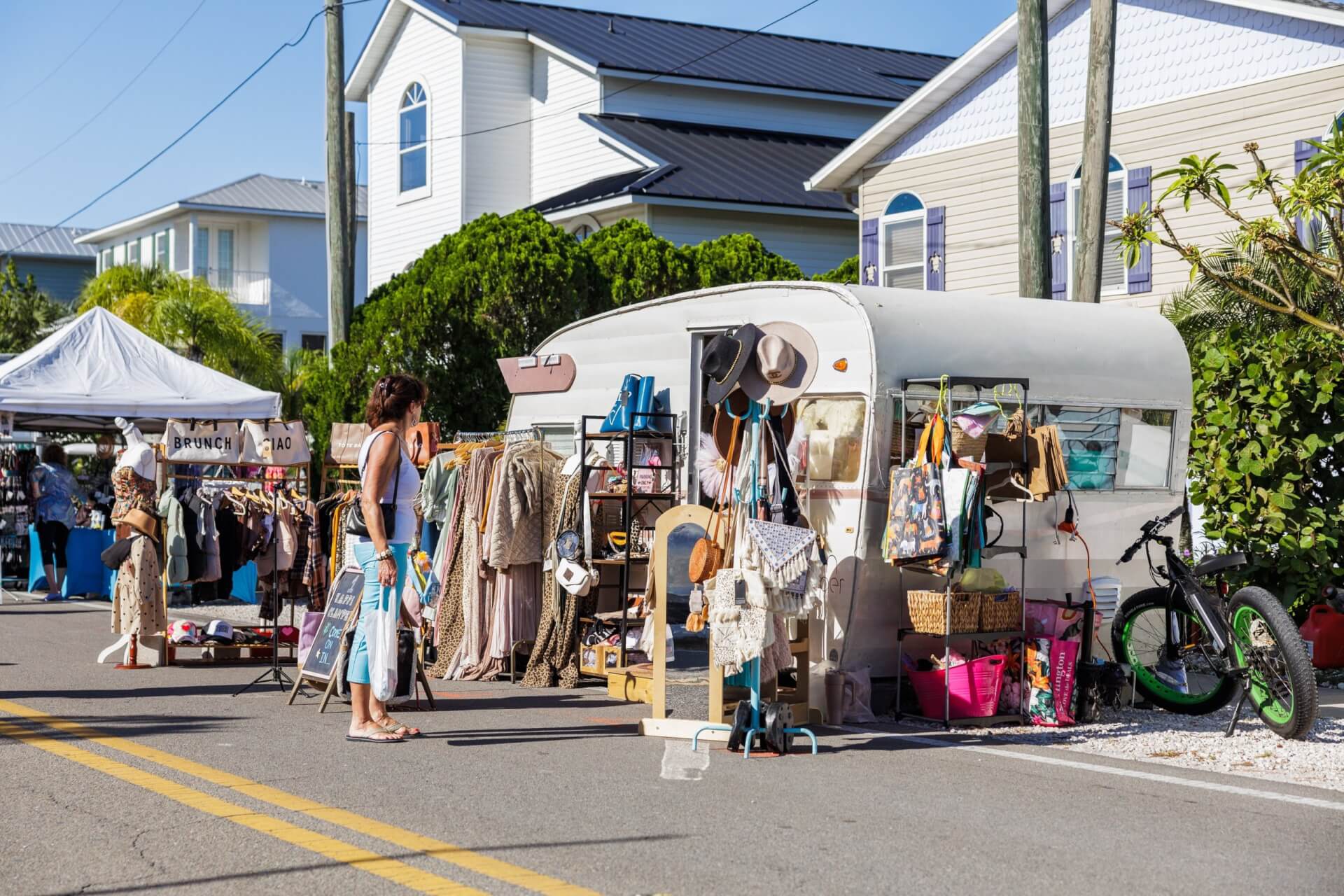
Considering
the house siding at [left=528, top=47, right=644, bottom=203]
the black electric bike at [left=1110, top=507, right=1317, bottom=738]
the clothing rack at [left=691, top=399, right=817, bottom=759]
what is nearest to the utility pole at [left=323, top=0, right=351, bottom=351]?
the house siding at [left=528, top=47, right=644, bottom=203]

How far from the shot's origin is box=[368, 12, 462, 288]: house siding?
98.2 ft

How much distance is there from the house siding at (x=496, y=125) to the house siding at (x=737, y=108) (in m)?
2.35

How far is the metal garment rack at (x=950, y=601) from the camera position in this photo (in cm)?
944

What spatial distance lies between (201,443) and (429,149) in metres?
18.7

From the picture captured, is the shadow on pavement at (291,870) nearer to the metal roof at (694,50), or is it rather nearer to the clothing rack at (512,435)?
the clothing rack at (512,435)

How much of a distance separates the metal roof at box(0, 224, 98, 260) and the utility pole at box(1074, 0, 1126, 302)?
5328 centimetres

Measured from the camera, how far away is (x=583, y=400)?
12.8 meters

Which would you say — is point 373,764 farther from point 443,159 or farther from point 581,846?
point 443,159

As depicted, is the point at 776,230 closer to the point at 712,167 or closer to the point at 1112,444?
the point at 712,167

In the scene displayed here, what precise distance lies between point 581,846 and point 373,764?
2.11m

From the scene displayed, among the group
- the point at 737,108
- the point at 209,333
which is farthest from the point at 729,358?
the point at 737,108

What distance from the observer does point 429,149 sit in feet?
100

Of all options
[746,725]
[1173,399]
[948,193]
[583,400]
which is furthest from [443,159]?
[746,725]

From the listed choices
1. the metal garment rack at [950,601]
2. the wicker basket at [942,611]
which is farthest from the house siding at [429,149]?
the wicker basket at [942,611]
